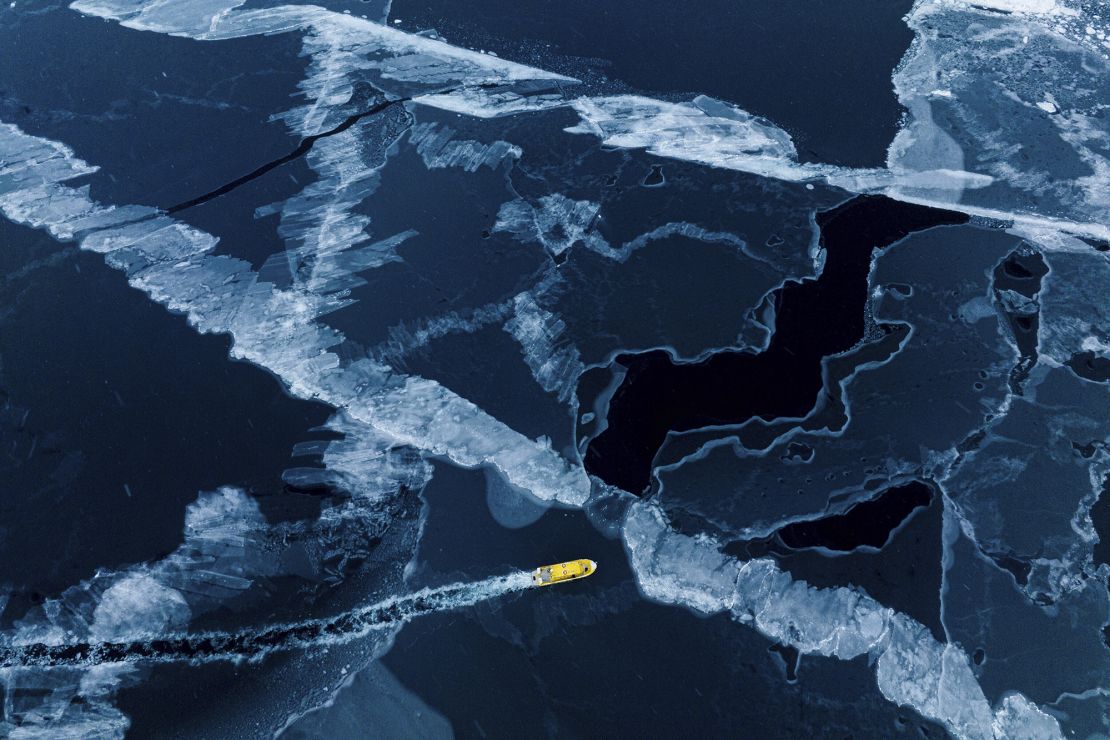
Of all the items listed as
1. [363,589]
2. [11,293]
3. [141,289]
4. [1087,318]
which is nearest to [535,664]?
[363,589]

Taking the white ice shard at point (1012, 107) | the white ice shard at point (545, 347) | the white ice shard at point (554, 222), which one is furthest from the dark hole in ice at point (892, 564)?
the white ice shard at point (1012, 107)

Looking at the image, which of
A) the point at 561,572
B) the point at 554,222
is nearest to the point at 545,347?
the point at 554,222

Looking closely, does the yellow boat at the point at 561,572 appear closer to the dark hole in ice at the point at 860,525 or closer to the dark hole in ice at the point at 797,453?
the dark hole in ice at the point at 860,525

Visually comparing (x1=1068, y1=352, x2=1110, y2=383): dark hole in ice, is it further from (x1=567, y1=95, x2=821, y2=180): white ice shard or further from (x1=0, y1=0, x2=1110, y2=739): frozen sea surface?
(x1=567, y1=95, x2=821, y2=180): white ice shard

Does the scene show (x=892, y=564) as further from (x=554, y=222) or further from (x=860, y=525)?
(x=554, y=222)

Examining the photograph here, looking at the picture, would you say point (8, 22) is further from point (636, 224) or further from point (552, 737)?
point (552, 737)

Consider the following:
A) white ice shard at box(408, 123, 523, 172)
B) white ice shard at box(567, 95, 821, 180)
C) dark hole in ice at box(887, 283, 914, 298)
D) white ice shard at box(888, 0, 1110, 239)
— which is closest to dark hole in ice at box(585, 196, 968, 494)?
dark hole in ice at box(887, 283, 914, 298)
